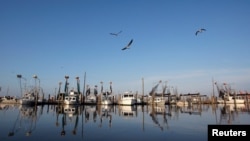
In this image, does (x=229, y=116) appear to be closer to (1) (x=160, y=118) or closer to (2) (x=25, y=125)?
(1) (x=160, y=118)

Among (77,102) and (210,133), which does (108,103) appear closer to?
(77,102)

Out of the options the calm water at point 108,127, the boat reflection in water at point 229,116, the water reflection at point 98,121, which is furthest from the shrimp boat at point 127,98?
the calm water at point 108,127

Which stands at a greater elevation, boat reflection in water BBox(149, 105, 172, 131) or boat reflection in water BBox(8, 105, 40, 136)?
boat reflection in water BBox(8, 105, 40, 136)

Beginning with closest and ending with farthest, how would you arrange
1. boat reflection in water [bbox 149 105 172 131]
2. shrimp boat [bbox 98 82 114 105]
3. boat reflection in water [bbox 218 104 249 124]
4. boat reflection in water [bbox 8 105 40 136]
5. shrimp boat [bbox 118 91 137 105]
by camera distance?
boat reflection in water [bbox 8 105 40 136], boat reflection in water [bbox 149 105 172 131], boat reflection in water [bbox 218 104 249 124], shrimp boat [bbox 118 91 137 105], shrimp boat [bbox 98 82 114 105]

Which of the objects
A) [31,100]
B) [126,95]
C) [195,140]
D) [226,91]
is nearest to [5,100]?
[31,100]

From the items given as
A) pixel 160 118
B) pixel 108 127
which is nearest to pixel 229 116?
pixel 160 118

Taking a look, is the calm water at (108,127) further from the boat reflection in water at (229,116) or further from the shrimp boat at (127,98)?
A: the shrimp boat at (127,98)

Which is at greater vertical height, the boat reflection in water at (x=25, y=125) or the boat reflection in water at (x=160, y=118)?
the boat reflection in water at (x=25, y=125)

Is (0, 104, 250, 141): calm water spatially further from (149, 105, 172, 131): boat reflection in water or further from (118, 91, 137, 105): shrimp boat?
(118, 91, 137, 105): shrimp boat

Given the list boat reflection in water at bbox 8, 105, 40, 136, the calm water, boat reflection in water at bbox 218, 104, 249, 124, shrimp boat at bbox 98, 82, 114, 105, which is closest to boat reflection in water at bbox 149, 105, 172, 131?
the calm water

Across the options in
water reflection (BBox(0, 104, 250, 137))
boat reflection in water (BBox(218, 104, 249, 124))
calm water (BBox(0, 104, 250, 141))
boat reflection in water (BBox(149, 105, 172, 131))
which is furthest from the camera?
boat reflection in water (BBox(218, 104, 249, 124))

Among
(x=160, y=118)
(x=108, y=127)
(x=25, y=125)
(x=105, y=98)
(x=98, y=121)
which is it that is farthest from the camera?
(x=105, y=98)

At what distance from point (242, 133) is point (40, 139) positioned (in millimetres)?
12756

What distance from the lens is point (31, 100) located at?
247ft
